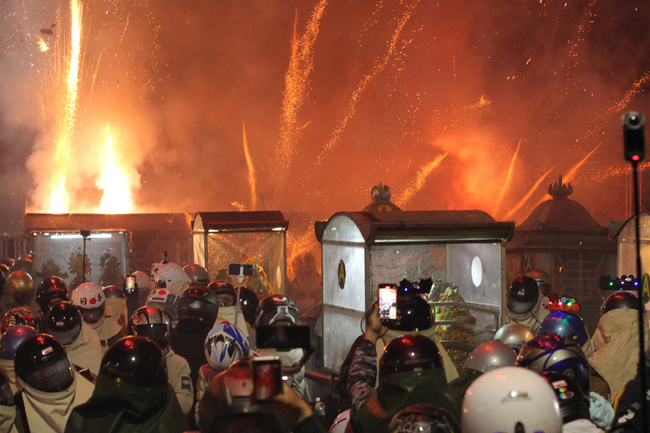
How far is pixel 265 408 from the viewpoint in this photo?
8.32 feet

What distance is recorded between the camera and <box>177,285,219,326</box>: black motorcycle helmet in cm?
731

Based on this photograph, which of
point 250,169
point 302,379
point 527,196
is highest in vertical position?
point 250,169

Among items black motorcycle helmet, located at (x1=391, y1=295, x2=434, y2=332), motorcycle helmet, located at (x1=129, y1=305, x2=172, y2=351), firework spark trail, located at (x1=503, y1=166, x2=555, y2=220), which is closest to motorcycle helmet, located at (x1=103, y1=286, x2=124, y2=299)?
motorcycle helmet, located at (x1=129, y1=305, x2=172, y2=351)

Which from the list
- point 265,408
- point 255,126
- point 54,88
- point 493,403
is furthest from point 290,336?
point 54,88

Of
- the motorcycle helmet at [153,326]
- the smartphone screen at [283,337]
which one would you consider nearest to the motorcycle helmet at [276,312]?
the motorcycle helmet at [153,326]

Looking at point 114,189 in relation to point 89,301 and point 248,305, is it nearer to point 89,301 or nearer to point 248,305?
point 89,301

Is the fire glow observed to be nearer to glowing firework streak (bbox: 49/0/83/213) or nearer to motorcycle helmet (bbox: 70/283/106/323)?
glowing firework streak (bbox: 49/0/83/213)

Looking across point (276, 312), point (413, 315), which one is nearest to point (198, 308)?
point (276, 312)

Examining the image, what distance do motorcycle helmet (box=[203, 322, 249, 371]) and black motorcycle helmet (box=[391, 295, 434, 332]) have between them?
137 centimetres

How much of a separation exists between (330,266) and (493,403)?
24.8 feet

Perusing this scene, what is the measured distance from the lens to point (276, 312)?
6.65 metres

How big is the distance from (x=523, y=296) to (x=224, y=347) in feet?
16.4

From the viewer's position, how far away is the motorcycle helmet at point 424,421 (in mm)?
2979

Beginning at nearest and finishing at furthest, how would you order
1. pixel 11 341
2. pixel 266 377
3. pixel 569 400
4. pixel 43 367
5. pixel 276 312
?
pixel 266 377
pixel 569 400
pixel 43 367
pixel 11 341
pixel 276 312
